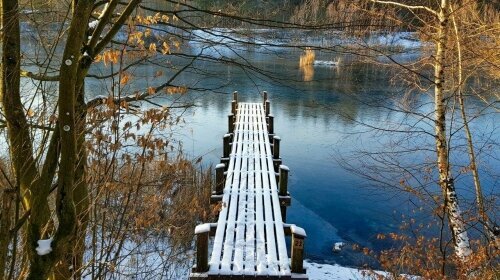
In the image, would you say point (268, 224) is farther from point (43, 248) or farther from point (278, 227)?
point (43, 248)

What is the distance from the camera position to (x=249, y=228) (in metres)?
5.53

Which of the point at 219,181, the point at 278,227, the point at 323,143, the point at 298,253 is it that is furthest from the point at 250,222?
the point at 323,143

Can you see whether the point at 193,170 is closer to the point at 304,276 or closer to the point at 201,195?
the point at 201,195

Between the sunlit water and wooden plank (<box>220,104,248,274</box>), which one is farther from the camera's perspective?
the sunlit water

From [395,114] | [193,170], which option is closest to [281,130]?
[395,114]

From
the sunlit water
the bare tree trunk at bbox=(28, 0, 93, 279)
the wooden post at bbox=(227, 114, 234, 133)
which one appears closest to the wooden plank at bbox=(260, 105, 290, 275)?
the sunlit water

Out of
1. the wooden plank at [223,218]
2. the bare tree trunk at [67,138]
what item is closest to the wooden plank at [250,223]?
the wooden plank at [223,218]

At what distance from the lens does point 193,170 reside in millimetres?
11438

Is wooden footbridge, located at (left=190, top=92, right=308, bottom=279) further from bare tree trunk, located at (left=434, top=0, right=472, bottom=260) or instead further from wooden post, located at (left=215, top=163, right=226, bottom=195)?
bare tree trunk, located at (left=434, top=0, right=472, bottom=260)

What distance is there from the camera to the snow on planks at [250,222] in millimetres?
4613

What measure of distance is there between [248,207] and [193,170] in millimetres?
5360

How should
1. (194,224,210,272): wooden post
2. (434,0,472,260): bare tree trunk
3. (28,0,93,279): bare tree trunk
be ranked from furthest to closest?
(434,0,472,260): bare tree trunk → (194,224,210,272): wooden post → (28,0,93,279): bare tree trunk

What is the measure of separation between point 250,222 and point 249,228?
0.19m

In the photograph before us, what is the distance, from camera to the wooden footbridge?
455cm
